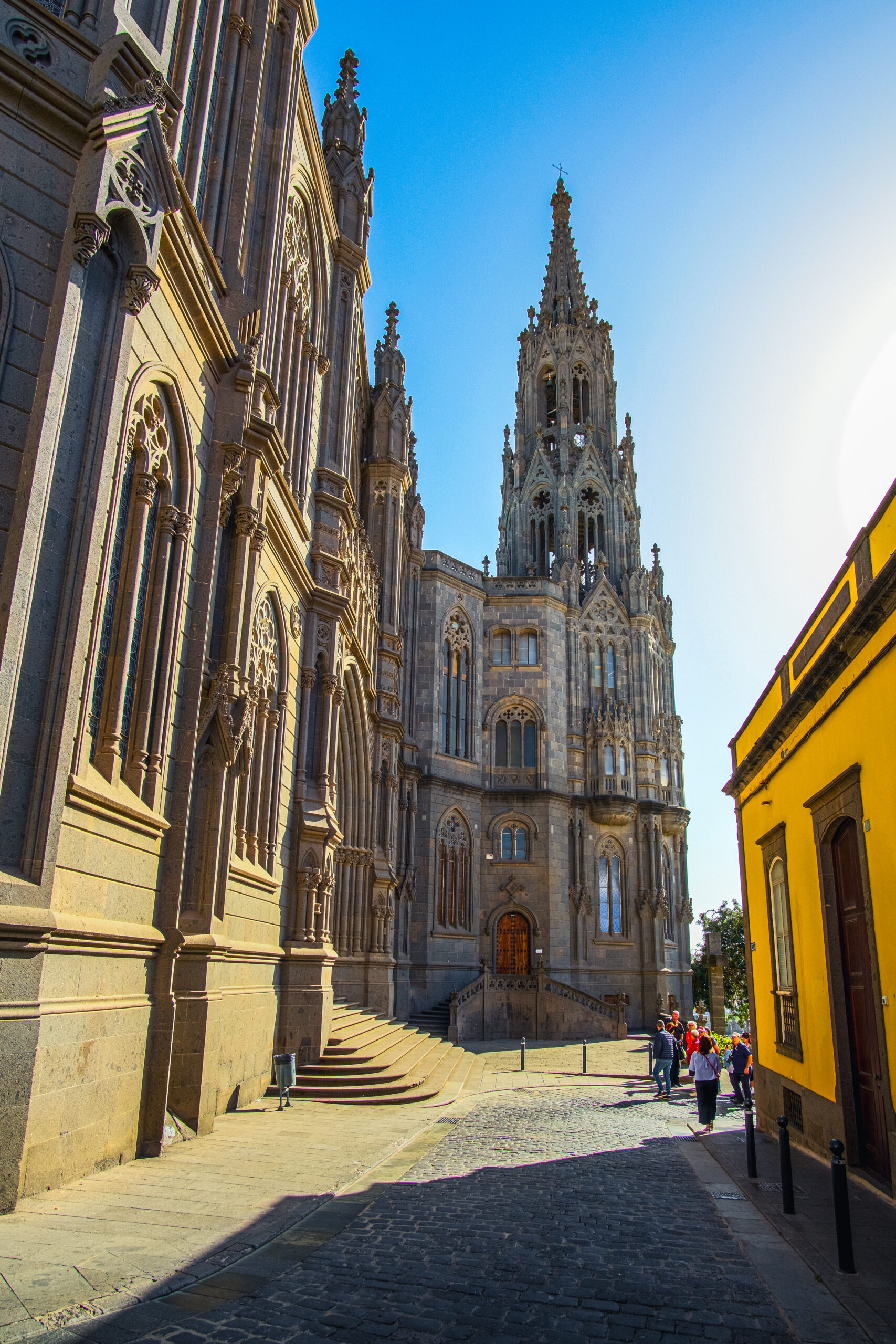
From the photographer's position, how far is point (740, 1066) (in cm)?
1767

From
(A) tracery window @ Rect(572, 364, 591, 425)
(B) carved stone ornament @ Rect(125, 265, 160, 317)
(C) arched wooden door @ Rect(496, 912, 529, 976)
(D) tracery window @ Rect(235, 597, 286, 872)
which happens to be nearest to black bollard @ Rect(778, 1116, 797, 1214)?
(D) tracery window @ Rect(235, 597, 286, 872)

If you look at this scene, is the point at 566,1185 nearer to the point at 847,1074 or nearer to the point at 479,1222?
the point at 479,1222

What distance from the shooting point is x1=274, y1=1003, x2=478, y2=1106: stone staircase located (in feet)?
48.8

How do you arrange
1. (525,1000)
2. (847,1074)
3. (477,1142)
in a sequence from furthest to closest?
(525,1000) → (477,1142) → (847,1074)

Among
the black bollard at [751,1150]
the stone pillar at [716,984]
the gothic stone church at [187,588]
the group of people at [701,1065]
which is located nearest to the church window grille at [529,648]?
the gothic stone church at [187,588]

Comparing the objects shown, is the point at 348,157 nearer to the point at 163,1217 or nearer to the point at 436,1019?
the point at 163,1217

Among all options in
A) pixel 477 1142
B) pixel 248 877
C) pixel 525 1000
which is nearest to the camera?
pixel 477 1142

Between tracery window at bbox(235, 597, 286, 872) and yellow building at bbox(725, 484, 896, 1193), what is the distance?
815 cm

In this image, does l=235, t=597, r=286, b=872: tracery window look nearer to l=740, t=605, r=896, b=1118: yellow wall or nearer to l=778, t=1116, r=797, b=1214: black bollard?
l=740, t=605, r=896, b=1118: yellow wall

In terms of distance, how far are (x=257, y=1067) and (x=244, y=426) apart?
379 inches

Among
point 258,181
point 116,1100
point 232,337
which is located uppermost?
point 258,181

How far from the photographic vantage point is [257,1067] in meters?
13.9

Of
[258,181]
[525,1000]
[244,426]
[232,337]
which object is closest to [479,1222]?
[244,426]

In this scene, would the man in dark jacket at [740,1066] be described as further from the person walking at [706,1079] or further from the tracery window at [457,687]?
the tracery window at [457,687]
